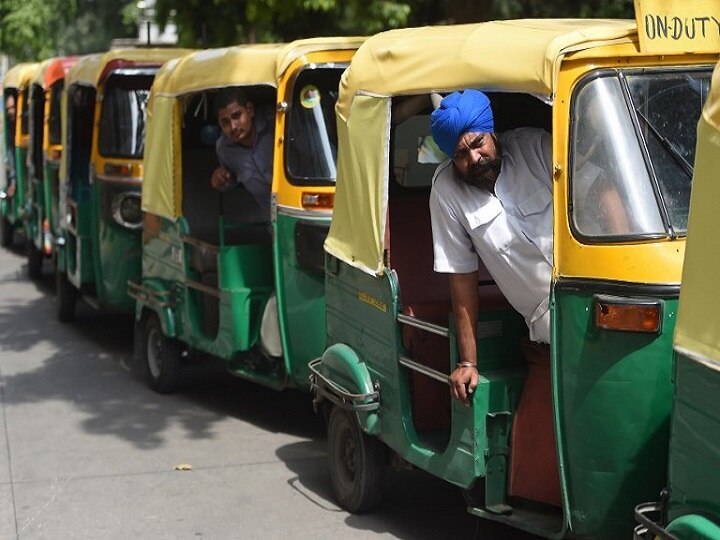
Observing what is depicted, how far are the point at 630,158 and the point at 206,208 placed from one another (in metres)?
5.12

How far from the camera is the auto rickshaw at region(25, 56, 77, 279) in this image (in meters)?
12.9

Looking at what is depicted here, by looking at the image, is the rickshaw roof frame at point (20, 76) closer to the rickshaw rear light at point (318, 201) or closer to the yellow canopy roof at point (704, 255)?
the rickshaw rear light at point (318, 201)

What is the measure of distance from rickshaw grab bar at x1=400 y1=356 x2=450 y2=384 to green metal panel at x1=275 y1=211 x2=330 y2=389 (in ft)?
5.47

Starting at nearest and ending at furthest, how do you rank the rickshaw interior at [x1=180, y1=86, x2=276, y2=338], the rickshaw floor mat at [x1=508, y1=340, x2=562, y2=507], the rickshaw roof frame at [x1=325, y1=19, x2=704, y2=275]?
the rickshaw roof frame at [x1=325, y1=19, x2=704, y2=275] < the rickshaw floor mat at [x1=508, y1=340, x2=562, y2=507] < the rickshaw interior at [x1=180, y1=86, x2=276, y2=338]

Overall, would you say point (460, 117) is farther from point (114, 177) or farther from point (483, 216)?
point (114, 177)

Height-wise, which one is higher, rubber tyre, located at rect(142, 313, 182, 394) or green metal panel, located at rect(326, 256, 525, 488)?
green metal panel, located at rect(326, 256, 525, 488)

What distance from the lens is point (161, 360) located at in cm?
935

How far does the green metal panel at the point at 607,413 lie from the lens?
4480mm

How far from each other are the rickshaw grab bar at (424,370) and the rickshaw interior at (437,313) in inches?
2.6

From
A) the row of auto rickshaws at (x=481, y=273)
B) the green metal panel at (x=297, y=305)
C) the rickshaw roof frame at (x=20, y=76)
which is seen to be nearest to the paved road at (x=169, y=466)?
the row of auto rickshaws at (x=481, y=273)

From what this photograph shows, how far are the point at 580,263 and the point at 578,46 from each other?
30.4 inches

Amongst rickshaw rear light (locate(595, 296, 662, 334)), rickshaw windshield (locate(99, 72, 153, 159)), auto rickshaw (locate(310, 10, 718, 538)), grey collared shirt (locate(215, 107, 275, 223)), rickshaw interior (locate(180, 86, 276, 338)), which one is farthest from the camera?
rickshaw windshield (locate(99, 72, 153, 159))

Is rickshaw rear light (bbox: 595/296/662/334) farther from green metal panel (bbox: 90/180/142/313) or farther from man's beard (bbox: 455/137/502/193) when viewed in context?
green metal panel (bbox: 90/180/142/313)

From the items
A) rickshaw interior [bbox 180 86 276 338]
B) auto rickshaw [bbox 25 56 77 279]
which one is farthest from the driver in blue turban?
auto rickshaw [bbox 25 56 77 279]
